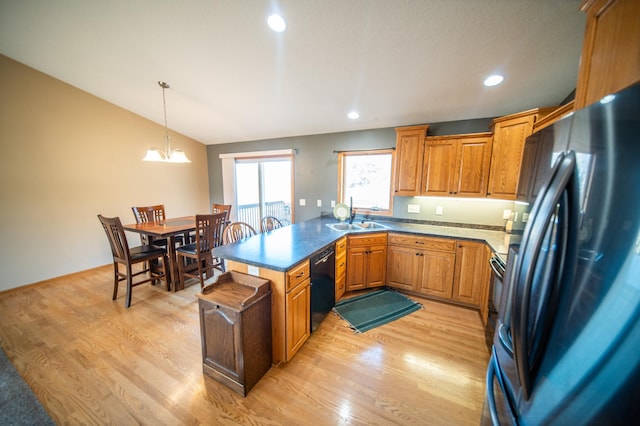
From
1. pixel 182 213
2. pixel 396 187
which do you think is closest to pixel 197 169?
pixel 182 213

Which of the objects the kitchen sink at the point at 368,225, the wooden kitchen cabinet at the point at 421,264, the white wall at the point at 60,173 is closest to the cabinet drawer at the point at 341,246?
the kitchen sink at the point at 368,225

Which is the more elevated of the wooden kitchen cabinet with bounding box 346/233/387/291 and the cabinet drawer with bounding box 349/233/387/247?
the cabinet drawer with bounding box 349/233/387/247

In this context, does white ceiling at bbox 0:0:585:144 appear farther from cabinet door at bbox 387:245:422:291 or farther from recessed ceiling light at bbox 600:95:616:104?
cabinet door at bbox 387:245:422:291

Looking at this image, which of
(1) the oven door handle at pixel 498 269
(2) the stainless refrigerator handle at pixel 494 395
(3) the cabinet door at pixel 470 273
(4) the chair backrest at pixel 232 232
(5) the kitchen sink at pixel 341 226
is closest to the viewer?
(2) the stainless refrigerator handle at pixel 494 395

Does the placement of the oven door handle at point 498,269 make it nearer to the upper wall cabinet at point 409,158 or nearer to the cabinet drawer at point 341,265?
the upper wall cabinet at point 409,158

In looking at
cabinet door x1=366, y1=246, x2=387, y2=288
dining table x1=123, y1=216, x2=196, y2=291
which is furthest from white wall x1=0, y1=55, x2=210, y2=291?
cabinet door x1=366, y1=246, x2=387, y2=288

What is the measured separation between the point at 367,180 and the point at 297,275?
2.30 meters

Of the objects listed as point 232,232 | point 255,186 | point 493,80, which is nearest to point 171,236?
point 232,232

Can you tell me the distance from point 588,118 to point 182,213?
18.9ft

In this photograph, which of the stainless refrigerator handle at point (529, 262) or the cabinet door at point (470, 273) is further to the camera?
the cabinet door at point (470, 273)

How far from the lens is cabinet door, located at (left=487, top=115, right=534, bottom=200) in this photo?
89.7 inches

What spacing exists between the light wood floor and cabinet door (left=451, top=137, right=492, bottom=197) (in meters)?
1.46

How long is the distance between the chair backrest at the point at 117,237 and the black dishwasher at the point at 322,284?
2297mm

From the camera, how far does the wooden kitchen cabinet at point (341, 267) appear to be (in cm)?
257
